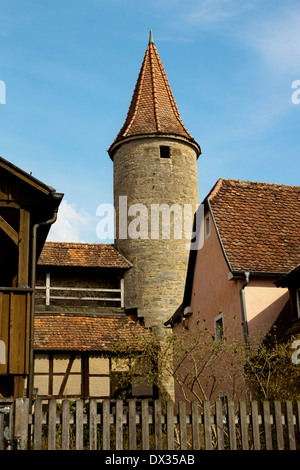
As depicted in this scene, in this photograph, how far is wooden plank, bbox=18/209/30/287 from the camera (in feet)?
31.9

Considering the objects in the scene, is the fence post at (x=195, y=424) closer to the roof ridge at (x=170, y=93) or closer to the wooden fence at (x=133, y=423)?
the wooden fence at (x=133, y=423)

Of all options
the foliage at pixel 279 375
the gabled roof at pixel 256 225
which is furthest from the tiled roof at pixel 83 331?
the foliage at pixel 279 375

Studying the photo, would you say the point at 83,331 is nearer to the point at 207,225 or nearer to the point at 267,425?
the point at 207,225

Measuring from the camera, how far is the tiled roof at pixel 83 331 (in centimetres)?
2038

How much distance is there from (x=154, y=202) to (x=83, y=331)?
6053mm

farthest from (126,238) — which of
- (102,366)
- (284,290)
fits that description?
(284,290)

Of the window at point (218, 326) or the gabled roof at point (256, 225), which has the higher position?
the gabled roof at point (256, 225)

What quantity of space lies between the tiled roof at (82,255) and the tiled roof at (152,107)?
15.5 feet

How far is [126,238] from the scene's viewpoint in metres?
24.9

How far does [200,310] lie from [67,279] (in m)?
7.39
